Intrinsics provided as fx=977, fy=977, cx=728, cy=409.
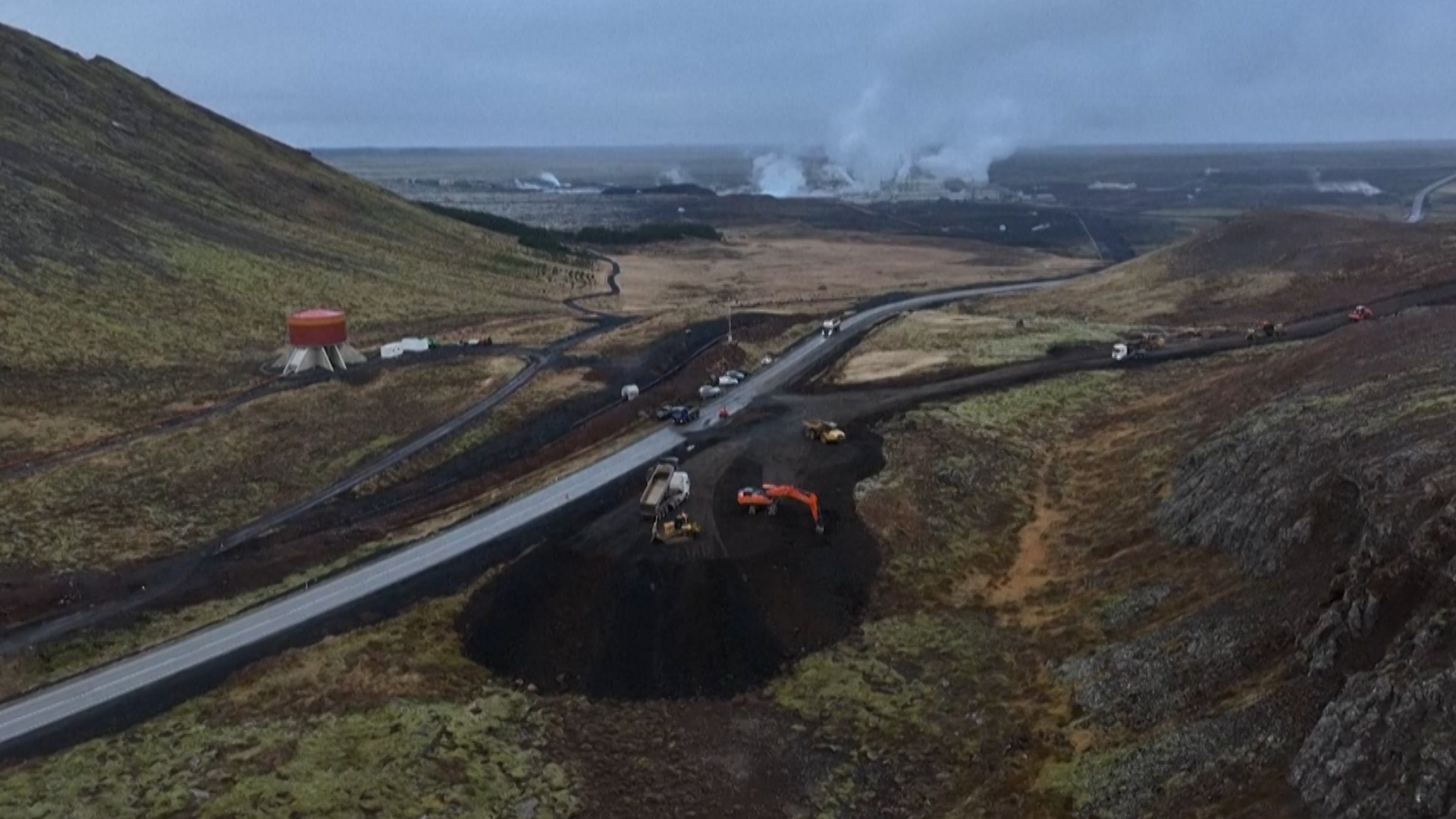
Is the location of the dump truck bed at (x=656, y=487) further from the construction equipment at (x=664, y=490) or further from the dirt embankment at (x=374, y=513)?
the dirt embankment at (x=374, y=513)

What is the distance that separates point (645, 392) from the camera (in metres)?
68.0

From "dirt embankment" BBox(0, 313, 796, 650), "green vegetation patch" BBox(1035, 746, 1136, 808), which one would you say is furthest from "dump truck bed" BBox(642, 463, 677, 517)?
"green vegetation patch" BBox(1035, 746, 1136, 808)

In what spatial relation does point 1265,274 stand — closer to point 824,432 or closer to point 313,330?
point 824,432

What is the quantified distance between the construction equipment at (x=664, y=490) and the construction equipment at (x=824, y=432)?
9.53m

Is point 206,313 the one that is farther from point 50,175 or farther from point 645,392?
point 645,392

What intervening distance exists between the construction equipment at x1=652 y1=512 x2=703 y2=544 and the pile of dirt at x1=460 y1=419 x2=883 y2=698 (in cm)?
44

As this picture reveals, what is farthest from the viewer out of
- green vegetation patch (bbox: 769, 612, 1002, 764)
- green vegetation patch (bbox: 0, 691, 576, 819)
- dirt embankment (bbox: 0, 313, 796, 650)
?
dirt embankment (bbox: 0, 313, 796, 650)

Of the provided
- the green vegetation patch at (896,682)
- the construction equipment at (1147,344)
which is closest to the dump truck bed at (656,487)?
the green vegetation patch at (896,682)

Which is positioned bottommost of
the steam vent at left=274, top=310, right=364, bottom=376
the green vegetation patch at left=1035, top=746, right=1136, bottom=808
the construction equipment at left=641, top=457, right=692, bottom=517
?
the green vegetation patch at left=1035, top=746, right=1136, bottom=808

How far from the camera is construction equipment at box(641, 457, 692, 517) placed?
140 ft

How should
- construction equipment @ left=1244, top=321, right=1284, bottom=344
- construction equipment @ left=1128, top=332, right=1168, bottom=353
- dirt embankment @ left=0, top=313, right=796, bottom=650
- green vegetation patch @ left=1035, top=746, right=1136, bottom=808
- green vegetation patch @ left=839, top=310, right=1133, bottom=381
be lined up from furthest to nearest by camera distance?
construction equipment @ left=1128, top=332, right=1168, bottom=353
green vegetation patch @ left=839, top=310, right=1133, bottom=381
construction equipment @ left=1244, top=321, right=1284, bottom=344
dirt embankment @ left=0, top=313, right=796, bottom=650
green vegetation patch @ left=1035, top=746, right=1136, bottom=808

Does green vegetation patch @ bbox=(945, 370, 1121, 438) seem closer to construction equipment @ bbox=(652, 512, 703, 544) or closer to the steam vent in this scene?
construction equipment @ bbox=(652, 512, 703, 544)

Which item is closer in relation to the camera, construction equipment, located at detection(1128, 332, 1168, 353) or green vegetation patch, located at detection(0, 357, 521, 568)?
green vegetation patch, located at detection(0, 357, 521, 568)

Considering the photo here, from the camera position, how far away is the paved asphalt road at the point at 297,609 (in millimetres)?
32250
